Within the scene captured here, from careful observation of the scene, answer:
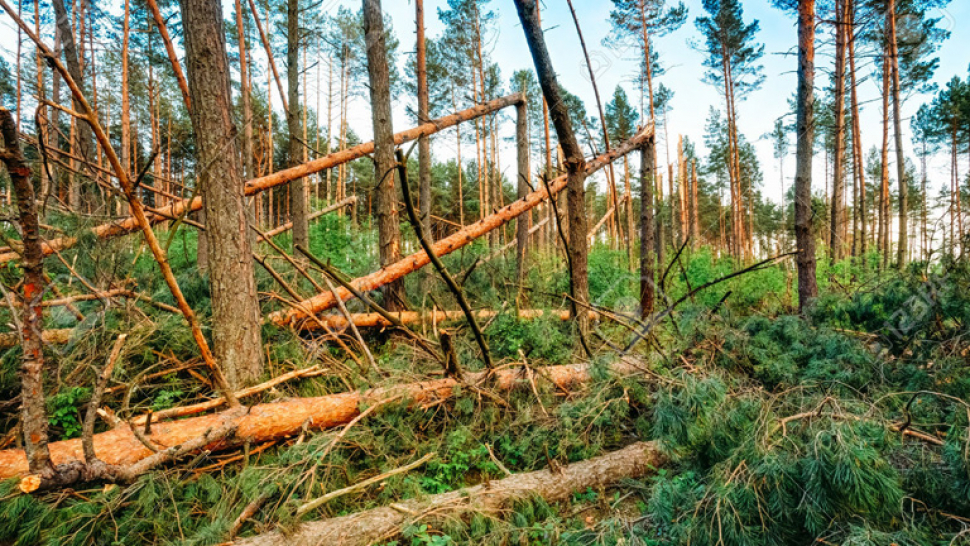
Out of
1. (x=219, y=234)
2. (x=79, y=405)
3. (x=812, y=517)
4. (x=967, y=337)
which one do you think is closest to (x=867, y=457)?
(x=812, y=517)

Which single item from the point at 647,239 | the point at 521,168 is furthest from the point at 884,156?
the point at 521,168

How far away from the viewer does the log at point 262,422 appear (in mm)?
2420

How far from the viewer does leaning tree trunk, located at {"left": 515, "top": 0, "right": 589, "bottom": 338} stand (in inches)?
114

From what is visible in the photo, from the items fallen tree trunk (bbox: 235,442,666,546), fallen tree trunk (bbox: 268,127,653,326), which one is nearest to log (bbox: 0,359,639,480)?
fallen tree trunk (bbox: 235,442,666,546)

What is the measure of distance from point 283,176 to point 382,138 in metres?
1.34

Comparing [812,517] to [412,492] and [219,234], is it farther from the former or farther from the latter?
[219,234]

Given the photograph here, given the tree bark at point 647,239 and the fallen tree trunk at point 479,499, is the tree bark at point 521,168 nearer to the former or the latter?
the tree bark at point 647,239

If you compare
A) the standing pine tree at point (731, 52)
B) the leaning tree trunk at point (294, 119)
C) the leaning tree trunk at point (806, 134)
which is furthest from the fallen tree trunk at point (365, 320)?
the standing pine tree at point (731, 52)

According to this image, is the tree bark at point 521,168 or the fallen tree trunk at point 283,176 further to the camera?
the tree bark at point 521,168

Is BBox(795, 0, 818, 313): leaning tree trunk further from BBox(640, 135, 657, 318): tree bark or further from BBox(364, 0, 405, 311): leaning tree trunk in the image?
BBox(364, 0, 405, 311): leaning tree trunk

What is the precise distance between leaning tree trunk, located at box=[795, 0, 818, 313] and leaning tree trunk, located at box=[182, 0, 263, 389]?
6.61 m

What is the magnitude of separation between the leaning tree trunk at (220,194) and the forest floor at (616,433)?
1.29 ft

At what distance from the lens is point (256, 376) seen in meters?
3.31

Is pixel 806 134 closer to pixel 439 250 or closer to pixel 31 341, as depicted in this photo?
pixel 439 250
